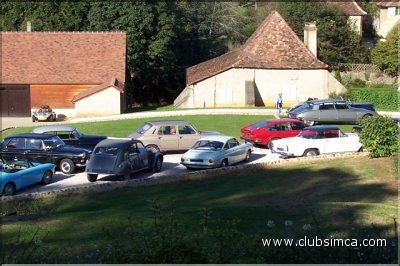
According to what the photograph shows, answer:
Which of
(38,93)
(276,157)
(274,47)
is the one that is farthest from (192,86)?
(276,157)

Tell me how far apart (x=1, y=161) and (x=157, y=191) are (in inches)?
248

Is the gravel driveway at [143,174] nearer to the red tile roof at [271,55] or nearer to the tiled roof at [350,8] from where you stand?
the red tile roof at [271,55]

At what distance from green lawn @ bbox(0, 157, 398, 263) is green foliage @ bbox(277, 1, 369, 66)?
3691 cm

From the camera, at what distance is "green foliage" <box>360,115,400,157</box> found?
2439cm

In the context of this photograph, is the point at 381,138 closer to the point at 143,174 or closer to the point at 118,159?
the point at 143,174

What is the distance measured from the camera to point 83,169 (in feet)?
83.8

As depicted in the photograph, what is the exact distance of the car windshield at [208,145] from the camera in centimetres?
2545

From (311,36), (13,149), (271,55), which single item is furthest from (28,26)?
(13,149)

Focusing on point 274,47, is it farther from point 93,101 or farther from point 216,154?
point 216,154

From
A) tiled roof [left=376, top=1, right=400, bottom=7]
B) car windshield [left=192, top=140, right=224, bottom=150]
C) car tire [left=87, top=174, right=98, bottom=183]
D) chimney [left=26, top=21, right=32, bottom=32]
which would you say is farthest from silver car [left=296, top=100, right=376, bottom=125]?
tiled roof [left=376, top=1, right=400, bottom=7]

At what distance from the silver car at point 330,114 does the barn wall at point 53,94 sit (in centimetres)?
1866

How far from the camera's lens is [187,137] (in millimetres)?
28219

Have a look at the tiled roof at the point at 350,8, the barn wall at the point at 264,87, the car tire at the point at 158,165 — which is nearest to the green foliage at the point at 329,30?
the tiled roof at the point at 350,8

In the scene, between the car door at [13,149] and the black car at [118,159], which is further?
the car door at [13,149]
